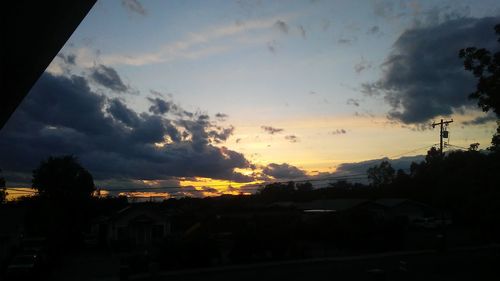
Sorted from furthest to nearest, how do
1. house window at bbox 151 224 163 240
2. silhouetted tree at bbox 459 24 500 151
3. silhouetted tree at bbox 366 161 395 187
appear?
silhouetted tree at bbox 366 161 395 187
house window at bbox 151 224 163 240
silhouetted tree at bbox 459 24 500 151

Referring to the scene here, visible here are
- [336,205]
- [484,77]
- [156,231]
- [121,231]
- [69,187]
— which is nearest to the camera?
[484,77]

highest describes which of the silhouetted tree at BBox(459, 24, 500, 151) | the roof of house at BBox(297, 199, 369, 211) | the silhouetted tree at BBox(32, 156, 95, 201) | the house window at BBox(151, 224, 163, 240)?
the silhouetted tree at BBox(459, 24, 500, 151)

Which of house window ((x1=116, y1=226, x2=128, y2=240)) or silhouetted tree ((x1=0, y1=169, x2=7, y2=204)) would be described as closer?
house window ((x1=116, y1=226, x2=128, y2=240))

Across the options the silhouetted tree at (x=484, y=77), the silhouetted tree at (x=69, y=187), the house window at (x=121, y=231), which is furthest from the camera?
the silhouetted tree at (x=69, y=187)

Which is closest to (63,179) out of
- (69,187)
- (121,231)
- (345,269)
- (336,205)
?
(69,187)

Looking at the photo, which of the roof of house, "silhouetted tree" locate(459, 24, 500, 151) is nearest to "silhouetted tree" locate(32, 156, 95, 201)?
the roof of house

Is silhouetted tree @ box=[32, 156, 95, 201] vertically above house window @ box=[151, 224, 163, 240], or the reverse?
silhouetted tree @ box=[32, 156, 95, 201]

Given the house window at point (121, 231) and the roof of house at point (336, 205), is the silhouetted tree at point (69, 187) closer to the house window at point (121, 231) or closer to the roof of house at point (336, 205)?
the house window at point (121, 231)

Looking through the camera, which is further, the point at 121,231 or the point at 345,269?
the point at 121,231

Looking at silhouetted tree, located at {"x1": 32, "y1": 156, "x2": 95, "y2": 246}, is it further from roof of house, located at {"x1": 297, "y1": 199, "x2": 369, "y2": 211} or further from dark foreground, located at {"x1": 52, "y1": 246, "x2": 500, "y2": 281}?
roof of house, located at {"x1": 297, "y1": 199, "x2": 369, "y2": 211}

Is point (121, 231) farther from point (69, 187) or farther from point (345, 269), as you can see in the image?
point (345, 269)

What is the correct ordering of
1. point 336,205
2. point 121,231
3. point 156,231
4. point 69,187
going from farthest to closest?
point 69,187 → point 336,205 → point 156,231 → point 121,231

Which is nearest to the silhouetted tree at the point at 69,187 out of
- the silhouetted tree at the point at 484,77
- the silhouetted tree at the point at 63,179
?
the silhouetted tree at the point at 63,179

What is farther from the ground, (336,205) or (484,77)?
(484,77)
